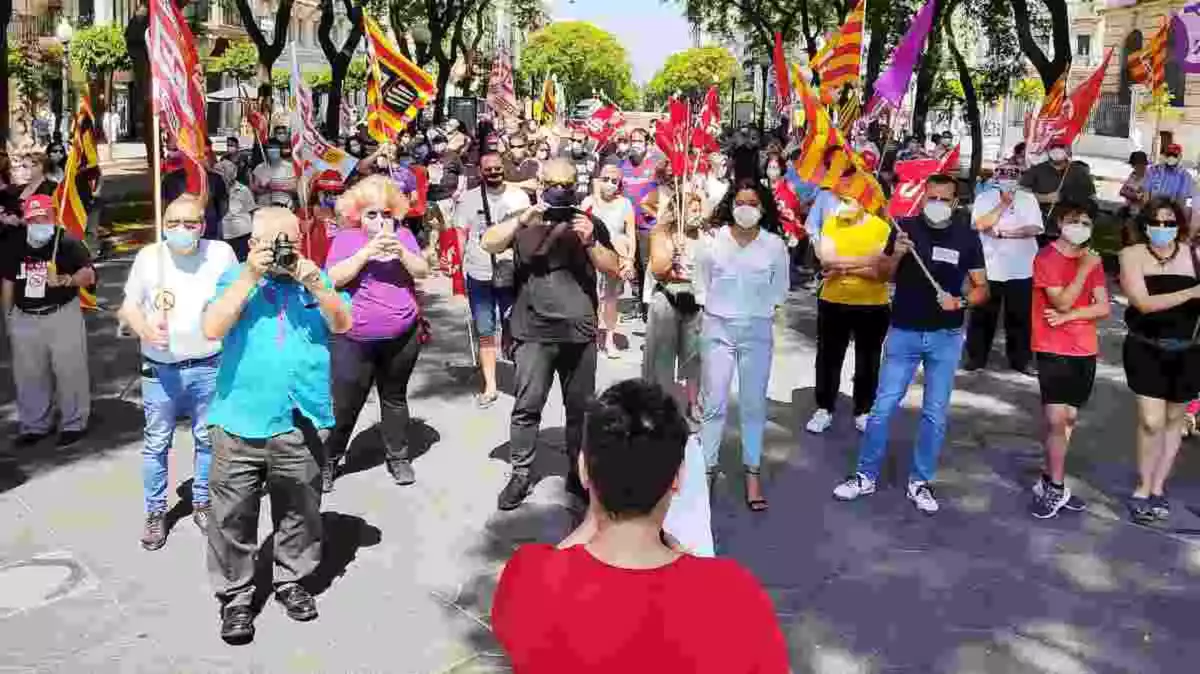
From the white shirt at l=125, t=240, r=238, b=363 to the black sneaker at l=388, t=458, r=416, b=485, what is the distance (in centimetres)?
156

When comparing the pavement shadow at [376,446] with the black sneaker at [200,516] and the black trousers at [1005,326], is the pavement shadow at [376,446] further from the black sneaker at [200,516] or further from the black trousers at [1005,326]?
the black trousers at [1005,326]

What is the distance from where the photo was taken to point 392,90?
38.9 feet

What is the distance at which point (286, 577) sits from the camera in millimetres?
5066

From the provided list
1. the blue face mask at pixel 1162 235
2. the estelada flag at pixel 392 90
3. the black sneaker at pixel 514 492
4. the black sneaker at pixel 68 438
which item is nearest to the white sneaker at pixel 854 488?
the black sneaker at pixel 514 492

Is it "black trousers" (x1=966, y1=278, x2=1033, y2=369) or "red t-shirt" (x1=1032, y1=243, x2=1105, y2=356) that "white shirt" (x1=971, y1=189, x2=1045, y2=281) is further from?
"red t-shirt" (x1=1032, y1=243, x2=1105, y2=356)

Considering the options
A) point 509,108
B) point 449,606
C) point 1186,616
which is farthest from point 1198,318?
point 509,108


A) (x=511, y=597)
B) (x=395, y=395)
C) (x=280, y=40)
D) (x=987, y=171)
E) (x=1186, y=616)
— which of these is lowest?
(x=1186, y=616)

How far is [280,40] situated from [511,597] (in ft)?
78.3

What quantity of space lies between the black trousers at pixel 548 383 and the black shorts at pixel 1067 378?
238 centimetres

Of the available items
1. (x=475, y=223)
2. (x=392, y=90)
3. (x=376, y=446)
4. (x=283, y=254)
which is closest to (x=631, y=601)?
(x=283, y=254)

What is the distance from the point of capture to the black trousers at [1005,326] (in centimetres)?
958

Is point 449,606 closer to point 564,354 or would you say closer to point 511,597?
point 564,354

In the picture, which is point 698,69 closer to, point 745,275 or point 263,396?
point 745,275

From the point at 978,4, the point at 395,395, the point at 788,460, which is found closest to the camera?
the point at 395,395
